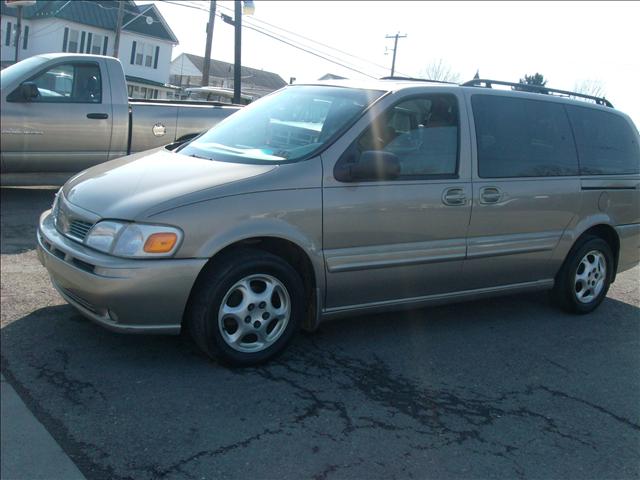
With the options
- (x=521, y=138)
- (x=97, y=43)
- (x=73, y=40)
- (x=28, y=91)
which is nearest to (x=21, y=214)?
(x=28, y=91)

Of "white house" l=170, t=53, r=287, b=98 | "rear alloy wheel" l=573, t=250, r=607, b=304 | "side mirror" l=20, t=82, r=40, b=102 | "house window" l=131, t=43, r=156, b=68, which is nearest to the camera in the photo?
"rear alloy wheel" l=573, t=250, r=607, b=304

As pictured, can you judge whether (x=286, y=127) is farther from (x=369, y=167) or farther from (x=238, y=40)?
(x=238, y=40)

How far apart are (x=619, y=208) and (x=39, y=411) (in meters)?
4.82

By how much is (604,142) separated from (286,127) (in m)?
2.91

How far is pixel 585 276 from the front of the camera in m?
5.61

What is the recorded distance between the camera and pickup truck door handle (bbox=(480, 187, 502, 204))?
4706mm

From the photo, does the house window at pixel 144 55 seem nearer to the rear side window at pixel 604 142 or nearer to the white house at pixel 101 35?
the white house at pixel 101 35

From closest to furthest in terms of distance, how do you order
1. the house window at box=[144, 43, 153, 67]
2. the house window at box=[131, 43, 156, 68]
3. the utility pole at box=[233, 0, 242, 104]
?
the utility pole at box=[233, 0, 242, 104], the house window at box=[131, 43, 156, 68], the house window at box=[144, 43, 153, 67]

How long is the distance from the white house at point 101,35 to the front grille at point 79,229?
132ft

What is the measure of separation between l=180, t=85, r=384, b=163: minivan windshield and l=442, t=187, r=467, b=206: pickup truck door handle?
828 millimetres

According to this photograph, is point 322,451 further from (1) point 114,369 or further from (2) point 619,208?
(2) point 619,208

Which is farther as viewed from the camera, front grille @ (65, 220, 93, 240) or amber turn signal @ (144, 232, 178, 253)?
front grille @ (65, 220, 93, 240)

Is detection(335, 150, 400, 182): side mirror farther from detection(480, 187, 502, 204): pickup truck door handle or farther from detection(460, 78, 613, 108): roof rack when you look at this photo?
detection(460, 78, 613, 108): roof rack

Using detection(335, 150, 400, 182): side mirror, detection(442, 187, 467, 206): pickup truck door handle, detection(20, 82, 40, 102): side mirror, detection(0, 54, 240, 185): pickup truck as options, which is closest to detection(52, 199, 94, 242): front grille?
detection(335, 150, 400, 182): side mirror
